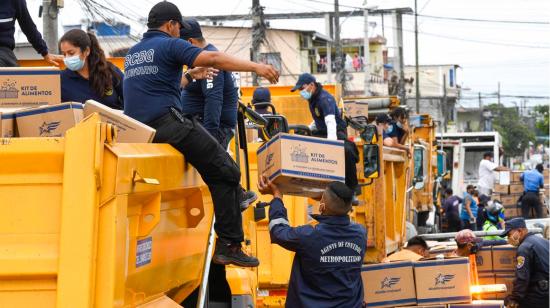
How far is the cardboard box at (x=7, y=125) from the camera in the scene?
434cm

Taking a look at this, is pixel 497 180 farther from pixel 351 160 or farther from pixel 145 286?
pixel 145 286

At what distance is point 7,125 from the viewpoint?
4.38 meters

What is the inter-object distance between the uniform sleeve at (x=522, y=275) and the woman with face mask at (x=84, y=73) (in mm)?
5695

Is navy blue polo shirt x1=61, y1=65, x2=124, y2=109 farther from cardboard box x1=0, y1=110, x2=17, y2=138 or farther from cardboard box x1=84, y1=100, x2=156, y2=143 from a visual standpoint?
cardboard box x1=84, y1=100, x2=156, y2=143

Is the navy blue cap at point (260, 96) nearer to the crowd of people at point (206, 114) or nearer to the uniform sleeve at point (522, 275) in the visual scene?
the crowd of people at point (206, 114)

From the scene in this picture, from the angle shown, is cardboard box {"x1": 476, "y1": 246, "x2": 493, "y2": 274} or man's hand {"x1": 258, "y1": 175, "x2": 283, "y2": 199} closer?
man's hand {"x1": 258, "y1": 175, "x2": 283, "y2": 199}

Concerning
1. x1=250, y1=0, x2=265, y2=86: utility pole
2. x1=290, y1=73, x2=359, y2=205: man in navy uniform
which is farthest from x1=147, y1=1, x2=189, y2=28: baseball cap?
x1=250, y1=0, x2=265, y2=86: utility pole

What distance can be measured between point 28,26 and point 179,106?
2.70 meters

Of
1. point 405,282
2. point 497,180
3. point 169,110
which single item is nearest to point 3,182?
point 169,110

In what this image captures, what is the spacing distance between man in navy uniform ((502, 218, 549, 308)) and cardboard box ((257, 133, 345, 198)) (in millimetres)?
4433

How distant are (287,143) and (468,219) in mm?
19918

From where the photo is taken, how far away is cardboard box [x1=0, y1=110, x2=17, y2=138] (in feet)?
14.3

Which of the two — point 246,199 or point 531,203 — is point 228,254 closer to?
point 246,199

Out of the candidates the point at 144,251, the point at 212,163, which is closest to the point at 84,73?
the point at 212,163
